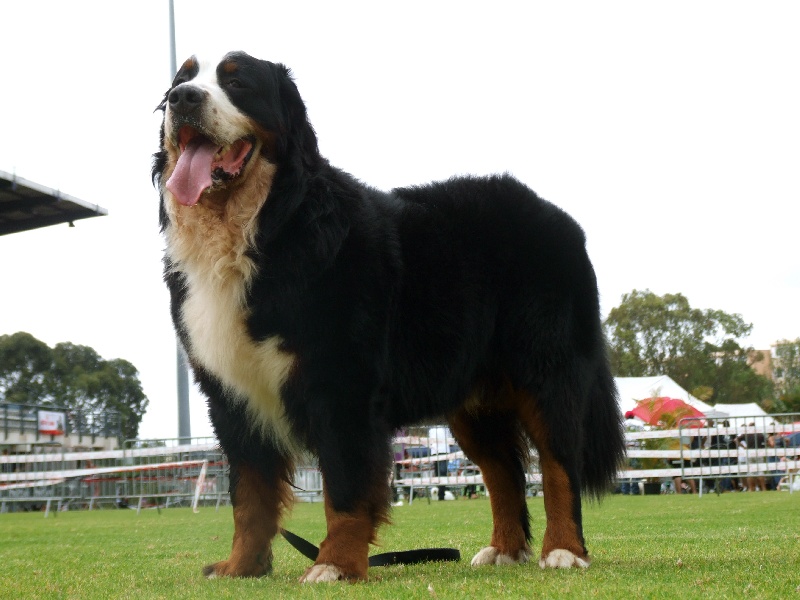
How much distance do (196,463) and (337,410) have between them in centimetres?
1470

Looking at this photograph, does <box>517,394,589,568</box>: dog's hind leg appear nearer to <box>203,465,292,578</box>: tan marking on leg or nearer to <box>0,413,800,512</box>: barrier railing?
<box>203,465,292,578</box>: tan marking on leg

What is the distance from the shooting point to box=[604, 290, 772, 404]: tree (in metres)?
62.1

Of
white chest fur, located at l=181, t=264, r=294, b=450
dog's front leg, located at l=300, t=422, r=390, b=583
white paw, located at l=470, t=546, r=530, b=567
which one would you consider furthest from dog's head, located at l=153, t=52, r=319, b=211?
white paw, located at l=470, t=546, r=530, b=567

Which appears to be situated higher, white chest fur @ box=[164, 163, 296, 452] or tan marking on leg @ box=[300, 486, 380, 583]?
white chest fur @ box=[164, 163, 296, 452]

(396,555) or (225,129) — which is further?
(396,555)

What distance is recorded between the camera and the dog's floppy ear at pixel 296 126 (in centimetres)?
416

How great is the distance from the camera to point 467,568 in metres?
4.41

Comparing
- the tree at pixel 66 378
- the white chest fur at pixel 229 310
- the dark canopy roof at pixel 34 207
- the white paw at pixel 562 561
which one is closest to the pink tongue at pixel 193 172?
the white chest fur at pixel 229 310

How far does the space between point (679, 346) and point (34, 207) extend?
176ft

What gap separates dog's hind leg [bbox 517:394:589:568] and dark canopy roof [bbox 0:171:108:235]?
486 inches

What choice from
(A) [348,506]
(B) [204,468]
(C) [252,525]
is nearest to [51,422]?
(B) [204,468]

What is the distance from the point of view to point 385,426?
4.01 meters

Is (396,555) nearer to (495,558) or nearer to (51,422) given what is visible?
(495,558)

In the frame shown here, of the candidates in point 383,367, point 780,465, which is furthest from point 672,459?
point 383,367
